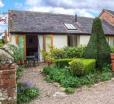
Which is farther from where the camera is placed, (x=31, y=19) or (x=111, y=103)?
(x=31, y=19)

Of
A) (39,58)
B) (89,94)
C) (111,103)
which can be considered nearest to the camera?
(111,103)

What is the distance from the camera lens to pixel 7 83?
951cm

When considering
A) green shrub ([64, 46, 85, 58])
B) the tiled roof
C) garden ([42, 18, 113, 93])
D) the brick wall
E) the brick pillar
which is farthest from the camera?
the brick wall

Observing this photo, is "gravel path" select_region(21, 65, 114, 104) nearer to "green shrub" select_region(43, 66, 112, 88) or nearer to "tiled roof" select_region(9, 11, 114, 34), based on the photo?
"green shrub" select_region(43, 66, 112, 88)

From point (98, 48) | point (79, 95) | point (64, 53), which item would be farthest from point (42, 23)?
point (79, 95)

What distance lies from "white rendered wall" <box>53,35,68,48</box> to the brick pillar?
1767 centimetres

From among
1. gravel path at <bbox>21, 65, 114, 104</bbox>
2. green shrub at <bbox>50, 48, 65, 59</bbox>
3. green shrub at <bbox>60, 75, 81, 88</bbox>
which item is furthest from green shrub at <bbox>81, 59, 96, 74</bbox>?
green shrub at <bbox>50, 48, 65, 59</bbox>

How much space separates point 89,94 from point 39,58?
46.0 feet

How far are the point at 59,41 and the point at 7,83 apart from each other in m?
18.4

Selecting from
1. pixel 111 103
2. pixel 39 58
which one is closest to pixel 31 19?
pixel 39 58

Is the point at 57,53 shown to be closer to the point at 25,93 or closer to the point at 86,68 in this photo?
the point at 86,68

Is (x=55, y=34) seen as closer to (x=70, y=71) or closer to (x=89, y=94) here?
(x=70, y=71)

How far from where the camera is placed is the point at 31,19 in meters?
28.0

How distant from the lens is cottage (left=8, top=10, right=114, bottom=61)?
25453 millimetres
